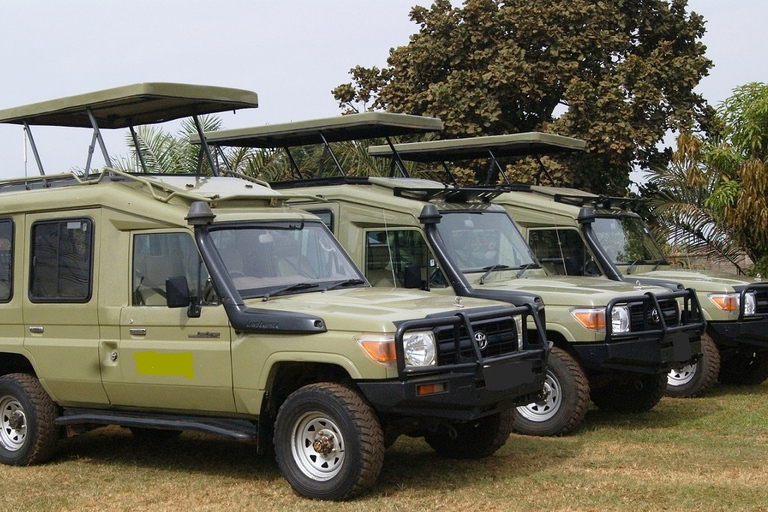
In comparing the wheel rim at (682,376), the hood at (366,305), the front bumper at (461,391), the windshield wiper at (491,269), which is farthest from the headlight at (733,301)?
the front bumper at (461,391)

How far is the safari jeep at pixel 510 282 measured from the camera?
952 cm

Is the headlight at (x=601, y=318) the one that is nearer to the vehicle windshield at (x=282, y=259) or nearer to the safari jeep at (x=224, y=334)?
the safari jeep at (x=224, y=334)

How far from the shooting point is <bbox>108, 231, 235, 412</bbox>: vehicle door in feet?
25.1

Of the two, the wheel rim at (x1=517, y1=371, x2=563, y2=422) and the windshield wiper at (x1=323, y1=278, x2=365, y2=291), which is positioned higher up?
the windshield wiper at (x1=323, y1=278, x2=365, y2=291)

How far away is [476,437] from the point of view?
27.2 feet

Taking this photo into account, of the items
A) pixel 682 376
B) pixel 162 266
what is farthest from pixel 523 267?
pixel 162 266

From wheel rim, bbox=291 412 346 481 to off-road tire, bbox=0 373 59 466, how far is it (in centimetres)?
253

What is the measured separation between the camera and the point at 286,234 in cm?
834

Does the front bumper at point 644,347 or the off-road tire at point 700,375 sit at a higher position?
the front bumper at point 644,347

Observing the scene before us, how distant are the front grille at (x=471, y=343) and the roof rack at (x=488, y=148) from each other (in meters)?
5.80

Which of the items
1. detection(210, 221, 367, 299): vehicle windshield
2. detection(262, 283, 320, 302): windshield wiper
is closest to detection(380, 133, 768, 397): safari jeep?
detection(210, 221, 367, 299): vehicle windshield

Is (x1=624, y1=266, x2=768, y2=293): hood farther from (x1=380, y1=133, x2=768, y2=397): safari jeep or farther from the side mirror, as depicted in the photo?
the side mirror

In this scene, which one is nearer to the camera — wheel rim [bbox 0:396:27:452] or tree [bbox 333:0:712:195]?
wheel rim [bbox 0:396:27:452]

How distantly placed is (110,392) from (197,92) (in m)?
2.74
